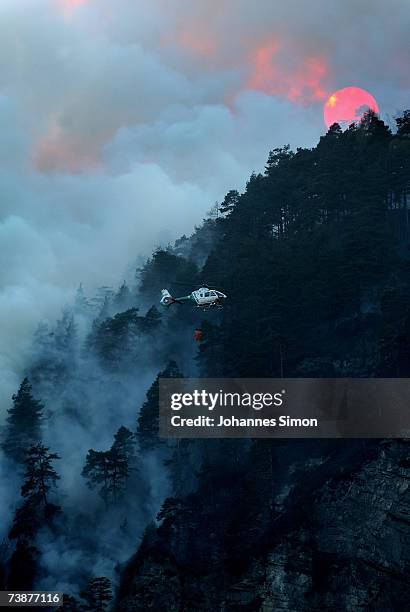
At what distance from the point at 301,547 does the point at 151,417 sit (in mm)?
21803

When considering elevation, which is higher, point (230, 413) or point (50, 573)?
point (230, 413)

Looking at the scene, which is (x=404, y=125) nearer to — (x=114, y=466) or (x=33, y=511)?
(x=114, y=466)

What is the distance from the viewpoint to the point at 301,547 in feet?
182

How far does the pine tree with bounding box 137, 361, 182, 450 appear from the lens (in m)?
71.4

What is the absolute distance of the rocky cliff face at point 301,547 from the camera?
52.4 m

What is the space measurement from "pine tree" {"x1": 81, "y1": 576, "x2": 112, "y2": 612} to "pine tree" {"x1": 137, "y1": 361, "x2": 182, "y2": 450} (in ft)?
48.9

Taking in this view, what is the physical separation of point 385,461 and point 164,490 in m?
25.5

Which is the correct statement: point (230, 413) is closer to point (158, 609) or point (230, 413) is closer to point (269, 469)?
point (269, 469)

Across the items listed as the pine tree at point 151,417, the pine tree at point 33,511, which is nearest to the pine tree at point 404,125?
the pine tree at point 151,417

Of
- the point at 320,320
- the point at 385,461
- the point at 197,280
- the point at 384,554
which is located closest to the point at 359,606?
the point at 384,554

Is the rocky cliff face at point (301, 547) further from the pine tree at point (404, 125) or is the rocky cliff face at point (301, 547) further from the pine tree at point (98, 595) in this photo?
the pine tree at point (404, 125)

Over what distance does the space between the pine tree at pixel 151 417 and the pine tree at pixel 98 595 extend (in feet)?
48.9

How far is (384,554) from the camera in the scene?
52375 millimetres

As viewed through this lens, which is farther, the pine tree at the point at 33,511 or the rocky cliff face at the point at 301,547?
the pine tree at the point at 33,511
